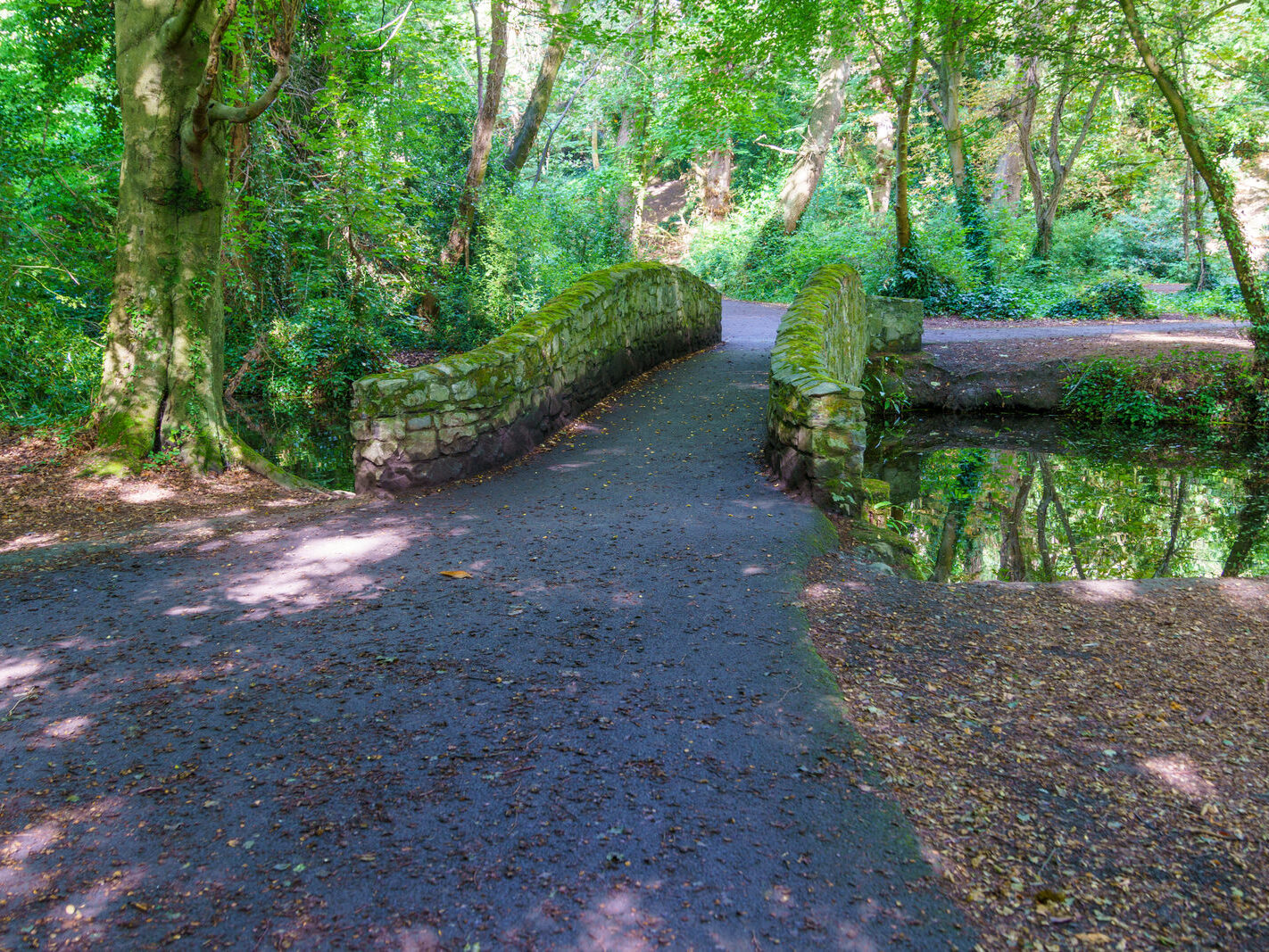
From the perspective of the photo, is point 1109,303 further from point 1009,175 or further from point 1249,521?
point 1009,175

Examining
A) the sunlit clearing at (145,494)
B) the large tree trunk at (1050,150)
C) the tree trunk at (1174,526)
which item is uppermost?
the large tree trunk at (1050,150)

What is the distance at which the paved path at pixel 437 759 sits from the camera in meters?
2.20

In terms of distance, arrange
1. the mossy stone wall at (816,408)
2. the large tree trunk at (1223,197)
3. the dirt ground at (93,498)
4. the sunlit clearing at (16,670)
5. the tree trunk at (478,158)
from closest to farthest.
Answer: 1. the sunlit clearing at (16,670)
2. the dirt ground at (93,498)
3. the mossy stone wall at (816,408)
4. the large tree trunk at (1223,197)
5. the tree trunk at (478,158)

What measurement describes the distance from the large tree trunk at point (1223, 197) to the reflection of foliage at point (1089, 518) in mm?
2763

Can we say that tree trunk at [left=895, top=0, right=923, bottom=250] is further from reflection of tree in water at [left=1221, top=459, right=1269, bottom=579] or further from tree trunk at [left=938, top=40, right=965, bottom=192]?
reflection of tree in water at [left=1221, top=459, right=1269, bottom=579]

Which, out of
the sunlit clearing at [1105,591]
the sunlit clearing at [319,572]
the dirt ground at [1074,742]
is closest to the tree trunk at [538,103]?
the sunlit clearing at [319,572]

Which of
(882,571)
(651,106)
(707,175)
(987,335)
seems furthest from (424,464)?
(707,175)

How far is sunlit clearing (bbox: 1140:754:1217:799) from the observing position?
282cm

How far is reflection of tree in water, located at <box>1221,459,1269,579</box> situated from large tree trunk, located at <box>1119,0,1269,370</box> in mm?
2229

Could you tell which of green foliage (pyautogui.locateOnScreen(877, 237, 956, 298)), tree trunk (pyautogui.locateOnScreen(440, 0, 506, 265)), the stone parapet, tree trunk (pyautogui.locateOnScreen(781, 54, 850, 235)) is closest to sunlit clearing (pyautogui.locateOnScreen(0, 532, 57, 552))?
tree trunk (pyautogui.locateOnScreen(440, 0, 506, 265))

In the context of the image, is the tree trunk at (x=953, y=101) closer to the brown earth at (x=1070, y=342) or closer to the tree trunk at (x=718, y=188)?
the brown earth at (x=1070, y=342)

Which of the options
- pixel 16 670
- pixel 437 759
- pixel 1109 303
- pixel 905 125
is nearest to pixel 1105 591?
pixel 437 759

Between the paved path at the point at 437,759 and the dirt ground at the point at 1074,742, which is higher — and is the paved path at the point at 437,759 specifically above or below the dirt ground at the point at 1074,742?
above

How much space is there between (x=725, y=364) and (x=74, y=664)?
9417 mm
